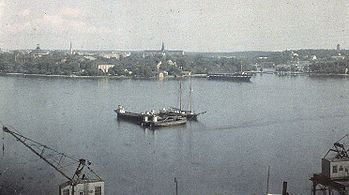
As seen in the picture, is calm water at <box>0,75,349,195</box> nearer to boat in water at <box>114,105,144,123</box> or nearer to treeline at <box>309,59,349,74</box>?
boat in water at <box>114,105,144,123</box>

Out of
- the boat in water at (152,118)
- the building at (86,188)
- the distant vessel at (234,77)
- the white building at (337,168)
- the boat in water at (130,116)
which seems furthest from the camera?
the distant vessel at (234,77)

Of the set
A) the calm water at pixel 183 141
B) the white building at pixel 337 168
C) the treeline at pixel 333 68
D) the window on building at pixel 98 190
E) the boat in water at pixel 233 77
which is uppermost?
the treeline at pixel 333 68

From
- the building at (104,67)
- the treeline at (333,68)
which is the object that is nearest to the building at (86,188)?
the building at (104,67)

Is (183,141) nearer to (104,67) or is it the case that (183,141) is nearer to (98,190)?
(98,190)

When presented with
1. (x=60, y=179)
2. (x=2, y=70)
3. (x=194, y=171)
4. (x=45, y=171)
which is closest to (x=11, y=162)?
(x=45, y=171)

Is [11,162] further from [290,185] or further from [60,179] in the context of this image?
[290,185]

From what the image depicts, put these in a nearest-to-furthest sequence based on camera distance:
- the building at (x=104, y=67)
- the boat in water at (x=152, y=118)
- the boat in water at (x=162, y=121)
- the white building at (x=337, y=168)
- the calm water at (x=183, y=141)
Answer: the white building at (x=337, y=168) → the calm water at (x=183, y=141) → the boat in water at (x=162, y=121) → the boat in water at (x=152, y=118) → the building at (x=104, y=67)

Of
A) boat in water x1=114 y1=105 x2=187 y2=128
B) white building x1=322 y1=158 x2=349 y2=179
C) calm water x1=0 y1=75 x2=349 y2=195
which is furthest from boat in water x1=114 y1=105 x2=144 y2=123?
white building x1=322 y1=158 x2=349 y2=179

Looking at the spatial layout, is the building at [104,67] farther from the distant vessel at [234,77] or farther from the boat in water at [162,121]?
the boat in water at [162,121]

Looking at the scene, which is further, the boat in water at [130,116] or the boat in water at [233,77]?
the boat in water at [233,77]
